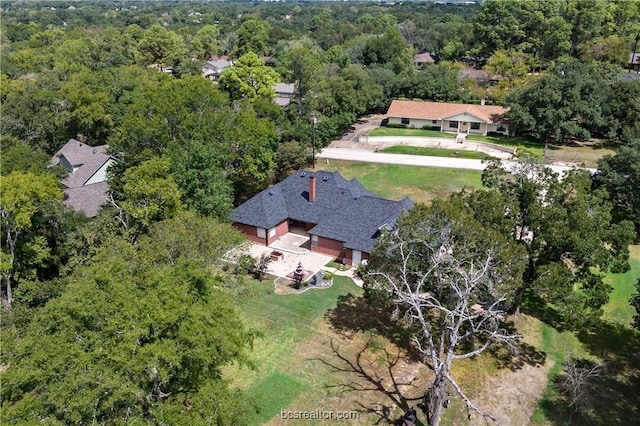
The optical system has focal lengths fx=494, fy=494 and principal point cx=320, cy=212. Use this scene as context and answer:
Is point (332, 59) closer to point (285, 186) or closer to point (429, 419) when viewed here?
point (285, 186)

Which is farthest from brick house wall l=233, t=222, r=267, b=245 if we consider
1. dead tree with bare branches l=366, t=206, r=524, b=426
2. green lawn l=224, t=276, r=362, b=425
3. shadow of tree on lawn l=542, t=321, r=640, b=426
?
shadow of tree on lawn l=542, t=321, r=640, b=426

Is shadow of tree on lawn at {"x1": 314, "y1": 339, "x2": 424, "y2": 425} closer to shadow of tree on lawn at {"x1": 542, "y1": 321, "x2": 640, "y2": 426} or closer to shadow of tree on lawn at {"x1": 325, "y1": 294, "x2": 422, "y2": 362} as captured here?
shadow of tree on lawn at {"x1": 325, "y1": 294, "x2": 422, "y2": 362}

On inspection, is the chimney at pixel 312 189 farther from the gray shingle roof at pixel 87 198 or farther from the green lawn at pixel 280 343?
the gray shingle roof at pixel 87 198

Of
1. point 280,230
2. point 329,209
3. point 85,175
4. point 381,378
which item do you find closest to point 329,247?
point 329,209

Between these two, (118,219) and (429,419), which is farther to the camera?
(118,219)

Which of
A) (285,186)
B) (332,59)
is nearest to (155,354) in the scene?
(285,186)

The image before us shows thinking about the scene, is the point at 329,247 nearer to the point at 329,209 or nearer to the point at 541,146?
the point at 329,209

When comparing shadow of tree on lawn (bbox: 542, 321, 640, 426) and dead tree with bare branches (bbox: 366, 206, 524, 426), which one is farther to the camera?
shadow of tree on lawn (bbox: 542, 321, 640, 426)
